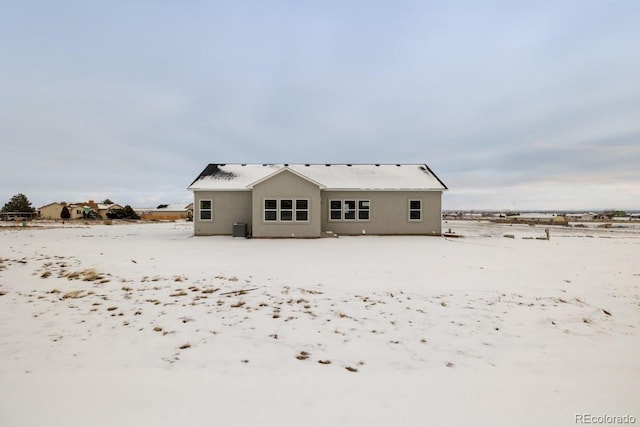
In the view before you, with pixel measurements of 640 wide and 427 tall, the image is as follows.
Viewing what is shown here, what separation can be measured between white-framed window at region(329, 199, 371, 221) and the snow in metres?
0.99

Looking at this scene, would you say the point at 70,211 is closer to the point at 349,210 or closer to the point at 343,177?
the point at 343,177

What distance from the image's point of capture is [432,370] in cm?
381

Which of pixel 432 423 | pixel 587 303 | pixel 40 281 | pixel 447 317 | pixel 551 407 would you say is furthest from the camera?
pixel 40 281

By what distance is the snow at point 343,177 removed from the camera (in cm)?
2142

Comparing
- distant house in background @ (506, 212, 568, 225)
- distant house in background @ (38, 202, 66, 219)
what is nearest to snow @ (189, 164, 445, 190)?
distant house in background @ (506, 212, 568, 225)

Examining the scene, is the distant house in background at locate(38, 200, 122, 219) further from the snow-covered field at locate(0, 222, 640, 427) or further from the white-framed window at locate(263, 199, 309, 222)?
the snow-covered field at locate(0, 222, 640, 427)

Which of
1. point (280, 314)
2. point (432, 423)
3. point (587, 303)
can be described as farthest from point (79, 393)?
point (587, 303)

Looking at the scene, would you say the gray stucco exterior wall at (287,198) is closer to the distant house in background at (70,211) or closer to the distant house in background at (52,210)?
the distant house in background at (70,211)

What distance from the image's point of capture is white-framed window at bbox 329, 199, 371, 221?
2159 cm

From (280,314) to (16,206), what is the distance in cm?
7843

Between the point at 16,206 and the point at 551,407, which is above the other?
the point at 16,206

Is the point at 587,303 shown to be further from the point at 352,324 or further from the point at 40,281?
the point at 40,281
